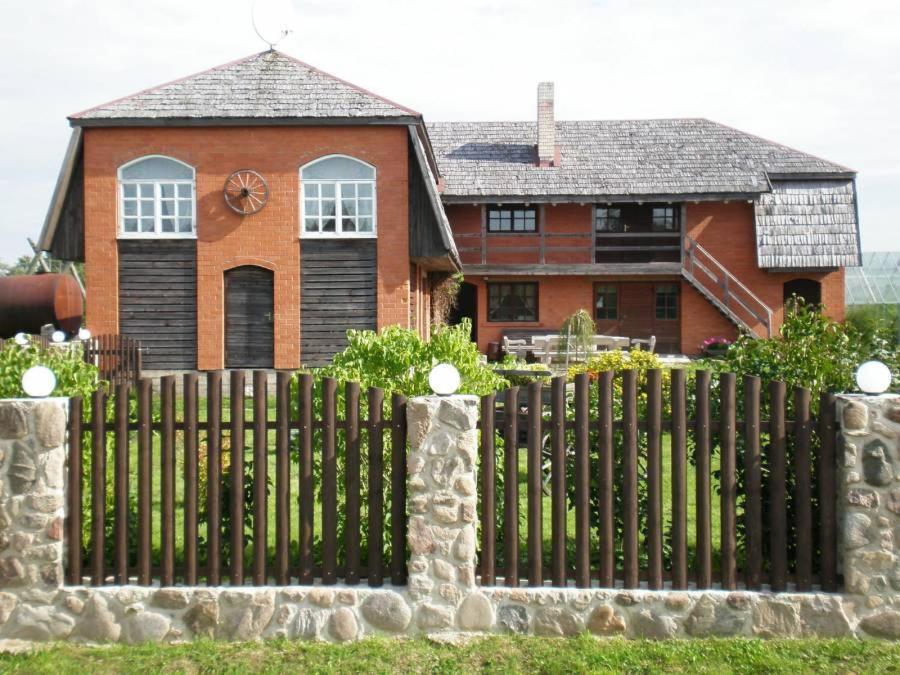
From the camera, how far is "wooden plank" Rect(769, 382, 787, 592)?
4949 mm

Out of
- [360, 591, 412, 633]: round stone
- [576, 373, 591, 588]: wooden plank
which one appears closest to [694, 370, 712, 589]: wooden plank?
[576, 373, 591, 588]: wooden plank

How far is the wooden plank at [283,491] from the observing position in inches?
200

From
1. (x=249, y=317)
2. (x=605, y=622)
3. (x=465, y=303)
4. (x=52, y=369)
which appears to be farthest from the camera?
(x=465, y=303)

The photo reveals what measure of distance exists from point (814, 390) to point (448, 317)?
19555 millimetres

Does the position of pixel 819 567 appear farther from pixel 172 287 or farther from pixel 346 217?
pixel 172 287

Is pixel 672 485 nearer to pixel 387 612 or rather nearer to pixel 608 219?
pixel 387 612

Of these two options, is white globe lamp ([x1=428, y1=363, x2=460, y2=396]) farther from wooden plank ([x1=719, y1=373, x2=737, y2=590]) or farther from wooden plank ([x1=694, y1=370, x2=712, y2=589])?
wooden plank ([x1=719, y1=373, x2=737, y2=590])

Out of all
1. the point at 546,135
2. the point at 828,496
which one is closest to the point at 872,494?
the point at 828,496

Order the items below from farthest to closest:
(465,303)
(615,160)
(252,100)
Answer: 1. (465,303)
2. (615,160)
3. (252,100)

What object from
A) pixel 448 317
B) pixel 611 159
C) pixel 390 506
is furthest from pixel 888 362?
pixel 611 159

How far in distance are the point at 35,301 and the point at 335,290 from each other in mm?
8270

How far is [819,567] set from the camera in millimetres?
5109

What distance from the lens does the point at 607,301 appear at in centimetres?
2647

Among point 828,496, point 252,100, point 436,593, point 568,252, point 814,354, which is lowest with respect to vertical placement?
point 436,593
